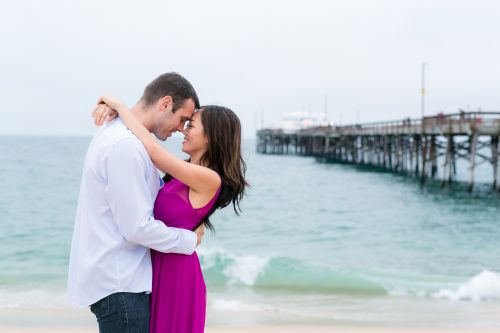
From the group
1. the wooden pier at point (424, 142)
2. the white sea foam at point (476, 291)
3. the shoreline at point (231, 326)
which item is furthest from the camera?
the wooden pier at point (424, 142)

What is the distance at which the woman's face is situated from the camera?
2.66m

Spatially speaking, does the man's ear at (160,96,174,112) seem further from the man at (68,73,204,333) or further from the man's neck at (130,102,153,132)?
the man at (68,73,204,333)

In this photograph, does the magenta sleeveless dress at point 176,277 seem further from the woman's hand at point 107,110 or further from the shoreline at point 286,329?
the shoreline at point 286,329

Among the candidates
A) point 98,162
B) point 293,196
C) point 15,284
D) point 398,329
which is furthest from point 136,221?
point 293,196

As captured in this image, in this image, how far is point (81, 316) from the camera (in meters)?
7.32

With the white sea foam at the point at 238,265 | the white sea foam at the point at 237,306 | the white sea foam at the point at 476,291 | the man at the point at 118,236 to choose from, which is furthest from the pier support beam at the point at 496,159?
the man at the point at 118,236

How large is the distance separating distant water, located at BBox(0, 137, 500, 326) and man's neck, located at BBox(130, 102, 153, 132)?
16.5ft

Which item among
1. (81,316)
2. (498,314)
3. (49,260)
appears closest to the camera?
(81,316)

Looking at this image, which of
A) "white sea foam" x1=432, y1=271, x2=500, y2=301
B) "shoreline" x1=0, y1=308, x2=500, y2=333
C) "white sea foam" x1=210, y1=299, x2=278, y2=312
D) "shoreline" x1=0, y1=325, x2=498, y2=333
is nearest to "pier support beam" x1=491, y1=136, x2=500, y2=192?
"white sea foam" x1=432, y1=271, x2=500, y2=301

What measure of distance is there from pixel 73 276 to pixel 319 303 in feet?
22.8

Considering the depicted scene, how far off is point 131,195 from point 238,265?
953cm

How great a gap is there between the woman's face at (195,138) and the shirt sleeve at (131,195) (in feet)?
1.06

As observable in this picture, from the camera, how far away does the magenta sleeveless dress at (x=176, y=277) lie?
8.29ft

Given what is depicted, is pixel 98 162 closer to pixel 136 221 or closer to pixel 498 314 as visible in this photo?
pixel 136 221
